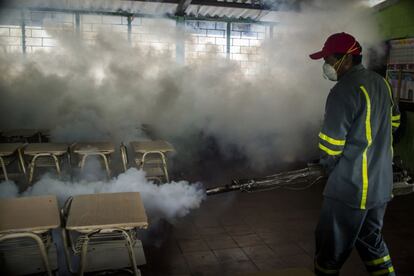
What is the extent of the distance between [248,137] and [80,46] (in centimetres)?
440

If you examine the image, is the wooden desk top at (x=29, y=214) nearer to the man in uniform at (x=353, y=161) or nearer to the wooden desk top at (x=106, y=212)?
the wooden desk top at (x=106, y=212)

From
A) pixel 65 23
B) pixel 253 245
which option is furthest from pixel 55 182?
pixel 65 23

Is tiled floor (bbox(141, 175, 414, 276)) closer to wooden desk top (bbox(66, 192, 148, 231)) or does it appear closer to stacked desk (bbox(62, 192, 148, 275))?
stacked desk (bbox(62, 192, 148, 275))

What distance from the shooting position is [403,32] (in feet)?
24.3

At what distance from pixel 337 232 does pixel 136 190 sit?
294 cm

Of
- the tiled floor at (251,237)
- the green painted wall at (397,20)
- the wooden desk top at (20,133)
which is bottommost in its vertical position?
the tiled floor at (251,237)

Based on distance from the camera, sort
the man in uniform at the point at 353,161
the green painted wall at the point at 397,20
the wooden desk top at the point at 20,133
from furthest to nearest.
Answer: the green painted wall at the point at 397,20 < the wooden desk top at the point at 20,133 < the man in uniform at the point at 353,161

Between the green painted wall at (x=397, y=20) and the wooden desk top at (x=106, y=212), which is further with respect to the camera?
the green painted wall at (x=397, y=20)

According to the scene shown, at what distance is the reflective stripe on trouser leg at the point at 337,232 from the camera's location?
2.87m

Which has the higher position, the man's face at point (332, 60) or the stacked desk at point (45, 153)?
the man's face at point (332, 60)

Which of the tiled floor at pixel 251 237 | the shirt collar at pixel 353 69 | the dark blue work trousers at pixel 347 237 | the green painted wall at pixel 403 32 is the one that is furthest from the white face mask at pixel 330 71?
the green painted wall at pixel 403 32

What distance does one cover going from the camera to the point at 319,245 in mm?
3010

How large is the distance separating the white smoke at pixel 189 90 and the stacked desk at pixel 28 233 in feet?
15.6

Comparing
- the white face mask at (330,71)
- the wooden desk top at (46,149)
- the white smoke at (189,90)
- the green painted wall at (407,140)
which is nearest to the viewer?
the white face mask at (330,71)
